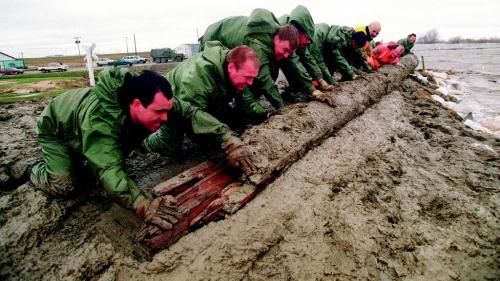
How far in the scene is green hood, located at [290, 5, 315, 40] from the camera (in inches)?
165

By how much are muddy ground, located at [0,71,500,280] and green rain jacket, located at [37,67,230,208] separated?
1.36ft

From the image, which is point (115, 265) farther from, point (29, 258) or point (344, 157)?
point (344, 157)

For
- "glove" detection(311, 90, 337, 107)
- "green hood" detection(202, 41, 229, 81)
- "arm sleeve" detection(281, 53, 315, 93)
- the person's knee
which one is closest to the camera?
the person's knee

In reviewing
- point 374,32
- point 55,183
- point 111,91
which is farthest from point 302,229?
point 374,32

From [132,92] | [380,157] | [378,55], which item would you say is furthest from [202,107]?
[378,55]

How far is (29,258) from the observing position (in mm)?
1987

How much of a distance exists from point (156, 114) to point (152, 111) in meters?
0.03

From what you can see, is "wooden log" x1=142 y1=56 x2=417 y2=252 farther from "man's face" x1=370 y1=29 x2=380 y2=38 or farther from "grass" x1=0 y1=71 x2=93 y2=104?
"grass" x1=0 y1=71 x2=93 y2=104

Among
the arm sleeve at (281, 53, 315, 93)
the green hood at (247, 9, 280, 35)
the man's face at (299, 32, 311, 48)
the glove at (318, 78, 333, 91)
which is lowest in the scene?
the glove at (318, 78, 333, 91)

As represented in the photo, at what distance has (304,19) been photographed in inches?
166

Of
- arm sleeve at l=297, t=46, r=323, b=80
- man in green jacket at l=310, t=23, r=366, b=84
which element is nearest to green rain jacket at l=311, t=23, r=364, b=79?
man in green jacket at l=310, t=23, r=366, b=84

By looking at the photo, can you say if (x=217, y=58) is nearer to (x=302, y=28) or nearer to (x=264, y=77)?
(x=264, y=77)

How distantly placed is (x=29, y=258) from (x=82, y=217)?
1.37ft

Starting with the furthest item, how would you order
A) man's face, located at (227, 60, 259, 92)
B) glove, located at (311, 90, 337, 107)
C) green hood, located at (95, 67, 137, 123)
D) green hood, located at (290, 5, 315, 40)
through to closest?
green hood, located at (290, 5, 315, 40)
glove, located at (311, 90, 337, 107)
man's face, located at (227, 60, 259, 92)
green hood, located at (95, 67, 137, 123)
